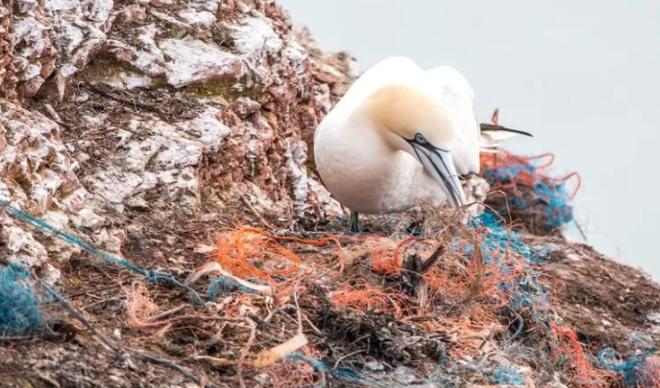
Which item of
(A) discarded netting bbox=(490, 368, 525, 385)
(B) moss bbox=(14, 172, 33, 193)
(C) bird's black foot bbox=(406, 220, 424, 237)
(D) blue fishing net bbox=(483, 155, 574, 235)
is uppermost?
(B) moss bbox=(14, 172, 33, 193)

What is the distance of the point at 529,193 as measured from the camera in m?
14.3

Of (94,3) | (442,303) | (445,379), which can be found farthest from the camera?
(94,3)

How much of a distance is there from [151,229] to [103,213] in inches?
12.4

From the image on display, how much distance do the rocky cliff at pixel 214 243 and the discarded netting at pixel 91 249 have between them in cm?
2

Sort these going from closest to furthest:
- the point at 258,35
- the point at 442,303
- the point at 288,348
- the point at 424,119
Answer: the point at 288,348 → the point at 442,303 → the point at 424,119 → the point at 258,35

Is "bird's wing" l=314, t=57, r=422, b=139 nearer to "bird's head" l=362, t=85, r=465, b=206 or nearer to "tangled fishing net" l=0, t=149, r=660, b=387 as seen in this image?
"bird's head" l=362, t=85, r=465, b=206

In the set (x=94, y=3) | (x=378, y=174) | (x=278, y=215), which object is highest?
(x=94, y=3)

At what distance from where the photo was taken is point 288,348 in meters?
6.06

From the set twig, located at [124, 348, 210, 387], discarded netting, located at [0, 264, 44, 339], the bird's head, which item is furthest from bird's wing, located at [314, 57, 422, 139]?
discarded netting, located at [0, 264, 44, 339]

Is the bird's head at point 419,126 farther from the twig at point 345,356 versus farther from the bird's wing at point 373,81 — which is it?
the twig at point 345,356

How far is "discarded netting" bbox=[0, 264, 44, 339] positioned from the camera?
224 inches

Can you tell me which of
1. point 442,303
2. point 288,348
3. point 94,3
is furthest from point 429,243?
point 94,3

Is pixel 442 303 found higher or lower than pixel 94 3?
lower

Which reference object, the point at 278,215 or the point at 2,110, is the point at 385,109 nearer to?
the point at 278,215
